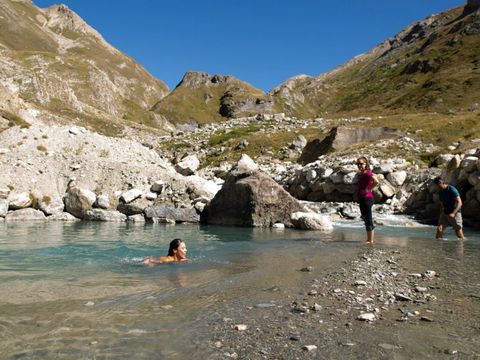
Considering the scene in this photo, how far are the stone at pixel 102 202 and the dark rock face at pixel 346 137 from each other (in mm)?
27848

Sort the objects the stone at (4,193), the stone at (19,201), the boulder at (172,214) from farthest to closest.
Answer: the stone at (4,193), the stone at (19,201), the boulder at (172,214)

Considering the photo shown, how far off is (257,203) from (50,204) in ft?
42.0

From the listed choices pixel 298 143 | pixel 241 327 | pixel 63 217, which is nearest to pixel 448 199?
pixel 241 327

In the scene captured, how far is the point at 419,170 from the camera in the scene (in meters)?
31.6

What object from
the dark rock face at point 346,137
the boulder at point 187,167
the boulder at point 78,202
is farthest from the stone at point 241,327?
the dark rock face at point 346,137

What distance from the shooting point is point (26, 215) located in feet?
80.2

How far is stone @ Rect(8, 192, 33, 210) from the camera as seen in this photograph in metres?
24.7

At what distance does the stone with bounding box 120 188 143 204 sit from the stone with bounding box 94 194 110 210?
0.92m

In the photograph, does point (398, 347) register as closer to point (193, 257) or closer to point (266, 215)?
point (193, 257)

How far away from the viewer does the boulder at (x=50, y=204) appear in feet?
83.1

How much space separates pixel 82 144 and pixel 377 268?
27.5 meters

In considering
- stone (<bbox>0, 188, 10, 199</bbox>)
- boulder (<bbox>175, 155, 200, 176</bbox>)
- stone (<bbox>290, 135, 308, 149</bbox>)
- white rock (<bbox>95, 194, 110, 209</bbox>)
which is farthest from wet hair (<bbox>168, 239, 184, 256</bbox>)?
stone (<bbox>290, 135, 308, 149</bbox>)

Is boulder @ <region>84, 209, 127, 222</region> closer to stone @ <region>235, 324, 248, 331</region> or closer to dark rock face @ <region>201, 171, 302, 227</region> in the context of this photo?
dark rock face @ <region>201, 171, 302, 227</region>

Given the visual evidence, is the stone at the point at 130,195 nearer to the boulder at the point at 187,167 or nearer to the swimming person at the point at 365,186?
the boulder at the point at 187,167
